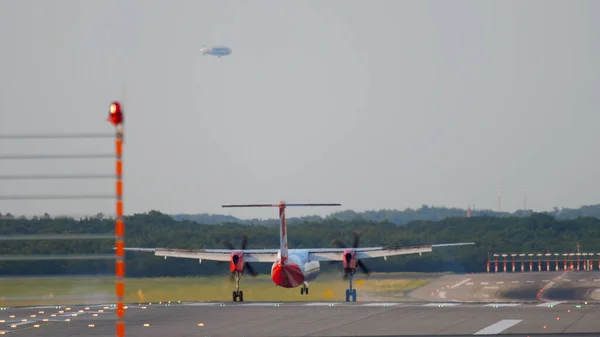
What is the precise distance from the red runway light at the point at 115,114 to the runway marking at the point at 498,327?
52.9ft

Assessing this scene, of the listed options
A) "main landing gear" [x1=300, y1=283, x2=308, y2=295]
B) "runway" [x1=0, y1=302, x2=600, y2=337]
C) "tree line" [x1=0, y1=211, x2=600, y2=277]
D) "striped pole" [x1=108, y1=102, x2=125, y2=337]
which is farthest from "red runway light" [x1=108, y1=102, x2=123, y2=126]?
"main landing gear" [x1=300, y1=283, x2=308, y2=295]

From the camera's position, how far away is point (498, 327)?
28.4 meters

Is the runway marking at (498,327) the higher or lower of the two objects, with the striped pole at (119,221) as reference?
lower

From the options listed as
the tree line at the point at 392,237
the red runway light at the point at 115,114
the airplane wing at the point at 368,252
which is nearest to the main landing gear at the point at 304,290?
the airplane wing at the point at 368,252

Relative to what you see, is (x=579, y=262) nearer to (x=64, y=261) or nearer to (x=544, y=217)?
(x=544, y=217)

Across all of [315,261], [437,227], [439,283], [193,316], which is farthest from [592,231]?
[193,316]

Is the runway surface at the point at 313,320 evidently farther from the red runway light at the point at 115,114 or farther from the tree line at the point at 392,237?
the red runway light at the point at 115,114

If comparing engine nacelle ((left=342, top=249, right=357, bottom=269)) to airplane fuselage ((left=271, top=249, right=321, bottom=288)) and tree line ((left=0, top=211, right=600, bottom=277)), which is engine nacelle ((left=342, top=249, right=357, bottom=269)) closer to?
airplane fuselage ((left=271, top=249, right=321, bottom=288))

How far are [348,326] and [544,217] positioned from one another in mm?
68332

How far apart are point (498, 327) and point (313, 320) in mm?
7378

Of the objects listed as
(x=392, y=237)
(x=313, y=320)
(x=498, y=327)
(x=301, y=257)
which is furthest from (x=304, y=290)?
(x=498, y=327)

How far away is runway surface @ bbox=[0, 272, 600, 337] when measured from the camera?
28406 millimetres

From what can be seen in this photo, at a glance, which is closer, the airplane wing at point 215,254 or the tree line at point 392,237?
the airplane wing at point 215,254

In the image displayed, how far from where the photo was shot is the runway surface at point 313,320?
28406mm
